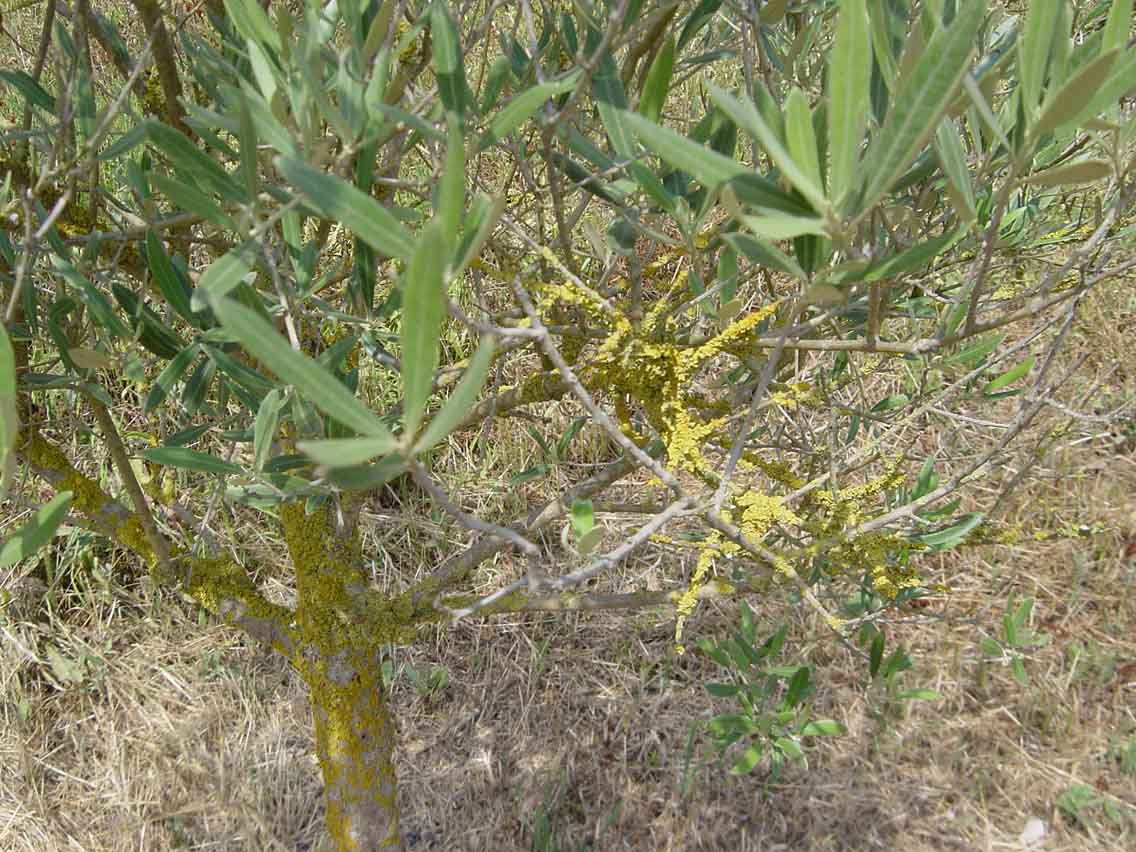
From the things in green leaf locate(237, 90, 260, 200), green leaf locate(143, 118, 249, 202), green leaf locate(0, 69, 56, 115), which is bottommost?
green leaf locate(237, 90, 260, 200)

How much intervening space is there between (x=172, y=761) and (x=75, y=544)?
568 millimetres

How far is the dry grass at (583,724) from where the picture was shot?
180 centimetres

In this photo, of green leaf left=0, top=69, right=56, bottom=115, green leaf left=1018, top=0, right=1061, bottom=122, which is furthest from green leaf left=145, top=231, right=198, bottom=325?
green leaf left=1018, top=0, right=1061, bottom=122

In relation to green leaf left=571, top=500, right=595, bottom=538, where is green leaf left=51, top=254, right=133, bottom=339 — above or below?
above

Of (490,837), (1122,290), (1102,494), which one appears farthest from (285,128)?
(1122,290)

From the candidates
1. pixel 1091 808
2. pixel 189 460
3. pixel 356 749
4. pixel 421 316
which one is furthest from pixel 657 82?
pixel 1091 808

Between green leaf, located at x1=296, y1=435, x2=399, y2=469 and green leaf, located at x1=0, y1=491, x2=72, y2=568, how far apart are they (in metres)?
0.20

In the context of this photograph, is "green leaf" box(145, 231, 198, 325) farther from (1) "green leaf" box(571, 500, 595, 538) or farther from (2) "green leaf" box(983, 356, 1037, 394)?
(2) "green leaf" box(983, 356, 1037, 394)

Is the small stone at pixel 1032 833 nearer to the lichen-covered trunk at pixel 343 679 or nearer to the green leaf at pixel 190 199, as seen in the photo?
the lichen-covered trunk at pixel 343 679

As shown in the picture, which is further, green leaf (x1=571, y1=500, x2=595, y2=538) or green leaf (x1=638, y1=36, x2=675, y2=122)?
green leaf (x1=638, y1=36, x2=675, y2=122)

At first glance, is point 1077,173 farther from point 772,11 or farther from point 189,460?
point 189,460

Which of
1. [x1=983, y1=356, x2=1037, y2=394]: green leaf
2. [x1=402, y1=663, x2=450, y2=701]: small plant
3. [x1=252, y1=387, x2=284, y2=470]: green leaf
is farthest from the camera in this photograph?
[x1=402, y1=663, x2=450, y2=701]: small plant

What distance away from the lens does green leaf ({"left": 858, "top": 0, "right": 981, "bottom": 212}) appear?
13.5 inches

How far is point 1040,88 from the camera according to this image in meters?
0.42
